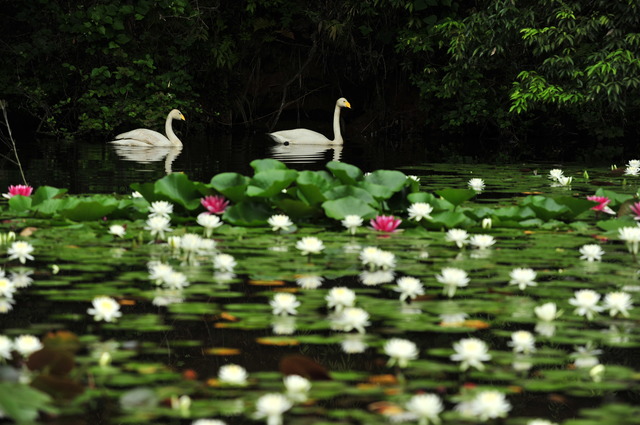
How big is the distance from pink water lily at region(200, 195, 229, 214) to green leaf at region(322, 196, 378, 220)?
1.83ft

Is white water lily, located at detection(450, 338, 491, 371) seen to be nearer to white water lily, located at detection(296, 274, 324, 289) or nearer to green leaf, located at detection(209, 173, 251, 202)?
white water lily, located at detection(296, 274, 324, 289)

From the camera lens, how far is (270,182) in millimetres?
4750

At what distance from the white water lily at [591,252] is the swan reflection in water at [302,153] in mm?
6556

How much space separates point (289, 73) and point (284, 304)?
602 inches

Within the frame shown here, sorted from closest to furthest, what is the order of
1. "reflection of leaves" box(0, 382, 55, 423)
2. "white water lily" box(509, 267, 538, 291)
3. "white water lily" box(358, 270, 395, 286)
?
"reflection of leaves" box(0, 382, 55, 423) < "white water lily" box(509, 267, 538, 291) < "white water lily" box(358, 270, 395, 286)

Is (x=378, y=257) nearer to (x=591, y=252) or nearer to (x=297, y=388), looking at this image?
(x=591, y=252)

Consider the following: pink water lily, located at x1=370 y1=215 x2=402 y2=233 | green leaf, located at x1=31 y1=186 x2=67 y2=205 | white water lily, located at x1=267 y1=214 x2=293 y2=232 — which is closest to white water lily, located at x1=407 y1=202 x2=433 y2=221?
pink water lily, located at x1=370 y1=215 x2=402 y2=233

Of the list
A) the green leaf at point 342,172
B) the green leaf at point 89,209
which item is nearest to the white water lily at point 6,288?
the green leaf at point 89,209

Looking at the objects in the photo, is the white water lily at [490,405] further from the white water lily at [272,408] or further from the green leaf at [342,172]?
the green leaf at [342,172]

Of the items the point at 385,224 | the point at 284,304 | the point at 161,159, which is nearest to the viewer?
the point at 284,304

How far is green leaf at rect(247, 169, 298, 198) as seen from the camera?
4.65m

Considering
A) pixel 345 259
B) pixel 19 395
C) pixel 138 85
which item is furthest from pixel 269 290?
pixel 138 85

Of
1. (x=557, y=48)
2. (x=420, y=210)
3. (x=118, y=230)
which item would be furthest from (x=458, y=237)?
(x=557, y=48)

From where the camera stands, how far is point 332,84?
18.0 meters
